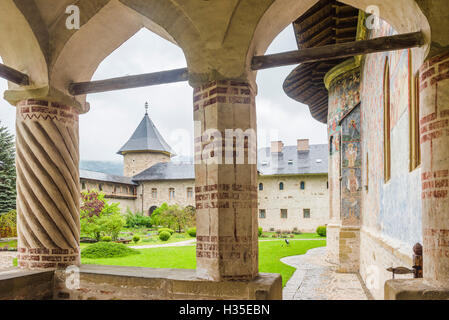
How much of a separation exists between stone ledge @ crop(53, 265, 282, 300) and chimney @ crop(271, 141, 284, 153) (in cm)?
2688

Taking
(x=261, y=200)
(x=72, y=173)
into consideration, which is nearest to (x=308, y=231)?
(x=261, y=200)

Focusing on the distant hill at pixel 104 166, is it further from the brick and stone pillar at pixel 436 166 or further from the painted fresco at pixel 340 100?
the brick and stone pillar at pixel 436 166

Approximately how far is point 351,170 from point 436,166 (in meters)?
7.34

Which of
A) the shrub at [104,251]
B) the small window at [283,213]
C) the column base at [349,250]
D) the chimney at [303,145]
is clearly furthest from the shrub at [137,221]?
the column base at [349,250]

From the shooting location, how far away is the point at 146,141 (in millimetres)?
35969

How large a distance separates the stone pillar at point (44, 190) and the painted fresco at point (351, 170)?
7503 mm

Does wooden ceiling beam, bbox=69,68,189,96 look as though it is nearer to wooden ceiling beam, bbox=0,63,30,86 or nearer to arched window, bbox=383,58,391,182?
wooden ceiling beam, bbox=0,63,30,86

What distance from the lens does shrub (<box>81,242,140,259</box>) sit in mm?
11844

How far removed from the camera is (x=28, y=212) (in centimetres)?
376

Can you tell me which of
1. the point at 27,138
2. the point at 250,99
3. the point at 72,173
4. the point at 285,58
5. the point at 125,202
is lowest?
the point at 125,202

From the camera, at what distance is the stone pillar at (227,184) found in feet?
10.0

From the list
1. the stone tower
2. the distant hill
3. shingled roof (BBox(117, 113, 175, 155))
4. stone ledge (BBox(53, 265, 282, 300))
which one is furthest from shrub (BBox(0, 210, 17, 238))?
the distant hill
